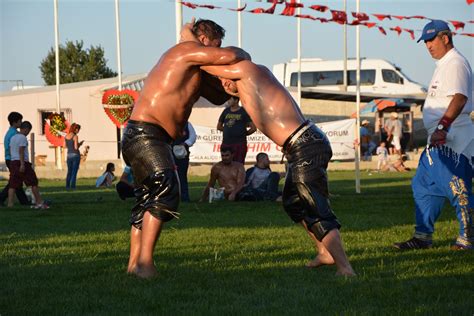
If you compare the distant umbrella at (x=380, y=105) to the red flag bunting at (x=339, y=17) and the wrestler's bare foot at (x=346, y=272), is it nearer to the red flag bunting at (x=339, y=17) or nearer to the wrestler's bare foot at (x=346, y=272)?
the red flag bunting at (x=339, y=17)

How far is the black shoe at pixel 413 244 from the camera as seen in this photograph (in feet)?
26.1

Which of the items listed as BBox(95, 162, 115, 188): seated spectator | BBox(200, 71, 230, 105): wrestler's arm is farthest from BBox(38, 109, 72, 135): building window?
BBox(200, 71, 230, 105): wrestler's arm

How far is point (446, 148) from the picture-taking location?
8203 millimetres

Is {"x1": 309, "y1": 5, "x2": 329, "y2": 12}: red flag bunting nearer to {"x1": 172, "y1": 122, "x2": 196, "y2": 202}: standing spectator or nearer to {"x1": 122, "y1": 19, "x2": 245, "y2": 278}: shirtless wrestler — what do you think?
{"x1": 122, "y1": 19, "x2": 245, "y2": 278}: shirtless wrestler

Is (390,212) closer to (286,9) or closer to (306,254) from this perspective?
(286,9)

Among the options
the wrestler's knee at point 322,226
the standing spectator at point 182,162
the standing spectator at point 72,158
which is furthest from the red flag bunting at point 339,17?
the standing spectator at point 72,158

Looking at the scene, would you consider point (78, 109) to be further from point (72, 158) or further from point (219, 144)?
point (72, 158)

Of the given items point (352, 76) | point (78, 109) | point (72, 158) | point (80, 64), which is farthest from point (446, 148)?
point (80, 64)

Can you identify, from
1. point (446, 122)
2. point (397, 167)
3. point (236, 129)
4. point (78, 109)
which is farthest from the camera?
point (78, 109)

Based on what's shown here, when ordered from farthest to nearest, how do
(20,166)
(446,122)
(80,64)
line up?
(80,64), (20,166), (446,122)

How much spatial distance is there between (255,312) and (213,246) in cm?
331

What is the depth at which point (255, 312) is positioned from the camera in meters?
4.96

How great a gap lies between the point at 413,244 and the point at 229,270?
6.89ft

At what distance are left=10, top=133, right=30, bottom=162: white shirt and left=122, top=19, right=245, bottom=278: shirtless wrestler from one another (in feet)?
28.1
